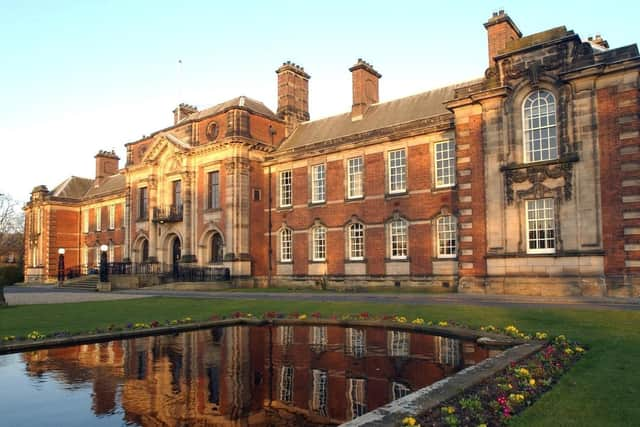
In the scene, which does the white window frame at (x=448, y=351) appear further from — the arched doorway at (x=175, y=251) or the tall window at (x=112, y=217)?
the tall window at (x=112, y=217)

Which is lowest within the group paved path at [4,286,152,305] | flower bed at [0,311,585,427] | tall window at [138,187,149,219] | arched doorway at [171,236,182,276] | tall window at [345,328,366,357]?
paved path at [4,286,152,305]

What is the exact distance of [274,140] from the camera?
119 feet

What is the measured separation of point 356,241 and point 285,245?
19.5 feet

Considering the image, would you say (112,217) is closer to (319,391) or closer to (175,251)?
(175,251)

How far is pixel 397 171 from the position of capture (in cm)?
2855

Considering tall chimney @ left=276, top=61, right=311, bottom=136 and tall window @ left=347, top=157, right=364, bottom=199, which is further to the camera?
tall chimney @ left=276, top=61, right=311, bottom=136

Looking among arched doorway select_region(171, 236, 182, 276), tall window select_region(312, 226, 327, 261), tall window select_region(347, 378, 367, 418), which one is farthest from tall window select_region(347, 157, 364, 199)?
tall window select_region(347, 378, 367, 418)

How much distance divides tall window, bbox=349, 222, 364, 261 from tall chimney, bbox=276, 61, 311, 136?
11.1m

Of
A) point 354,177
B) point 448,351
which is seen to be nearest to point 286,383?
point 448,351

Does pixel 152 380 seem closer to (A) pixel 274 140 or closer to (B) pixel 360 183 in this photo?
(B) pixel 360 183

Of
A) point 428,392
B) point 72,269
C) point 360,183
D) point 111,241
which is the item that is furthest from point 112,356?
point 72,269

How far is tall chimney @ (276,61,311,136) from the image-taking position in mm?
37812

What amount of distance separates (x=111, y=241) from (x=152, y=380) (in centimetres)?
4475

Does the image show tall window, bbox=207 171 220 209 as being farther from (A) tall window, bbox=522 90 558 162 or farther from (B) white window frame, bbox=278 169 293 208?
(A) tall window, bbox=522 90 558 162
